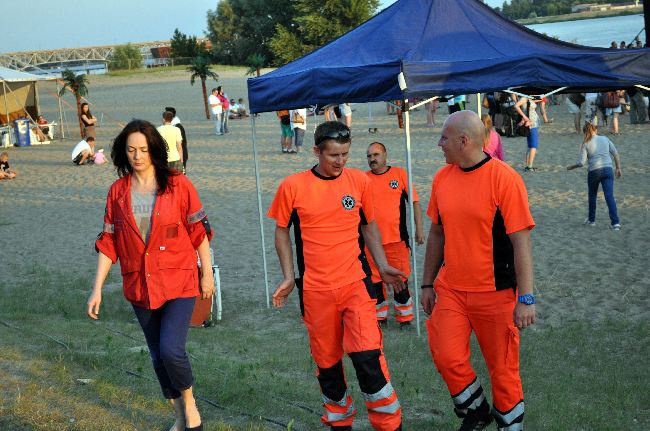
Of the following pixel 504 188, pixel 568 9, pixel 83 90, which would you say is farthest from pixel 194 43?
pixel 504 188

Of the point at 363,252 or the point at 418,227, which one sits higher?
the point at 363,252

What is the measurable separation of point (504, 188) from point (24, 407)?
315cm

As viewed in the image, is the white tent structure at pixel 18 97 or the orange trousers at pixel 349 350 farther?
the white tent structure at pixel 18 97

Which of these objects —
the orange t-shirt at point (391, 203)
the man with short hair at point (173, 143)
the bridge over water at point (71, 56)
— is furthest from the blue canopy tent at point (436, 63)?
the bridge over water at point (71, 56)

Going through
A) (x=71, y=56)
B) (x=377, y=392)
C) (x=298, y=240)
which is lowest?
(x=377, y=392)

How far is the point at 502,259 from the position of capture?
4.73 metres

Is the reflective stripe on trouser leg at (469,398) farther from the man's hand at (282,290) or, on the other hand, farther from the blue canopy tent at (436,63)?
the blue canopy tent at (436,63)

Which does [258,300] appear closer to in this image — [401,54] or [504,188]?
[401,54]

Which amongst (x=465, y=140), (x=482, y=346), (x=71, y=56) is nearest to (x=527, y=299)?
(x=482, y=346)

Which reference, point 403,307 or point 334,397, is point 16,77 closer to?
point 403,307

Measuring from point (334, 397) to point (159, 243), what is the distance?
4.48 feet

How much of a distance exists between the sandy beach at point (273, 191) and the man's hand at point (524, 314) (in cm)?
401

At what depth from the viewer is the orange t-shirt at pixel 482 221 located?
462cm

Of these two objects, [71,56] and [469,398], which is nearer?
[469,398]
